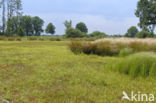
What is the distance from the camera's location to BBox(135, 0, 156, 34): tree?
21.2 m

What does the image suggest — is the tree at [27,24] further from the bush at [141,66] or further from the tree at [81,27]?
the bush at [141,66]

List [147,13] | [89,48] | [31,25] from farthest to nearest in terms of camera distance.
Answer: [31,25], [147,13], [89,48]

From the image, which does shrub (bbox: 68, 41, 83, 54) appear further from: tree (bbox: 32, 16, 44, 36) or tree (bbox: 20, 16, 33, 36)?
tree (bbox: 32, 16, 44, 36)

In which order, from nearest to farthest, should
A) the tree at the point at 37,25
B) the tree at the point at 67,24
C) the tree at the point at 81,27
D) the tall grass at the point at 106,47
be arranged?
the tall grass at the point at 106,47 → the tree at the point at 67,24 → the tree at the point at 81,27 → the tree at the point at 37,25

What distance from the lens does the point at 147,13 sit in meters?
21.5

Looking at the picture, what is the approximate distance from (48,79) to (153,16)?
932 inches

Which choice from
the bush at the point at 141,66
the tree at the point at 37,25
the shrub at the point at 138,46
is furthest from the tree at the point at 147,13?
the tree at the point at 37,25

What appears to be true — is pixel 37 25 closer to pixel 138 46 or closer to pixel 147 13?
pixel 147 13

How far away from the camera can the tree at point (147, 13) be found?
69.6 feet

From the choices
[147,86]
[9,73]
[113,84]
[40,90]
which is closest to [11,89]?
[40,90]

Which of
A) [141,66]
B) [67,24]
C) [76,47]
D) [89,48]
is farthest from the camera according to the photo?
[67,24]

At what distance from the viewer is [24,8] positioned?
27781 millimetres

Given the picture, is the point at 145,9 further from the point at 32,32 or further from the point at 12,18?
the point at 32,32

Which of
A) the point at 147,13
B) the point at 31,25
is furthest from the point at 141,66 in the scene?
the point at 31,25
